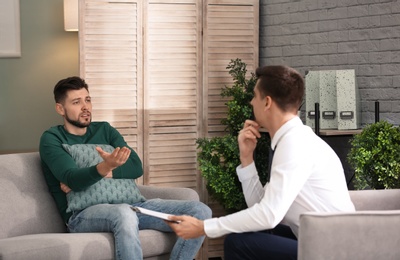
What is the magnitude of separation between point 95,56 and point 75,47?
1.27m

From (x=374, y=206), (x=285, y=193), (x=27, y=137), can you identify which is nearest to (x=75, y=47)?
(x=27, y=137)

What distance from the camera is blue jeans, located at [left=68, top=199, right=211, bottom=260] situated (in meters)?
3.56

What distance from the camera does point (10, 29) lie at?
6164mm

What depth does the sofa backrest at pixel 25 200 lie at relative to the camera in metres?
3.73

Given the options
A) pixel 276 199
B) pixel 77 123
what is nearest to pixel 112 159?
pixel 77 123

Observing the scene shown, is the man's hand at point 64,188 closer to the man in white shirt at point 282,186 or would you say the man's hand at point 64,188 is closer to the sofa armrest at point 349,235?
the man in white shirt at point 282,186

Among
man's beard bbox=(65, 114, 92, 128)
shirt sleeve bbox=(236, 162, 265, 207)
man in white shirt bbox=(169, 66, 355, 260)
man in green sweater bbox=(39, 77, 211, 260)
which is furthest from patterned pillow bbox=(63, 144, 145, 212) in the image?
man in white shirt bbox=(169, 66, 355, 260)

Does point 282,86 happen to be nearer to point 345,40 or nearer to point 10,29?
point 345,40

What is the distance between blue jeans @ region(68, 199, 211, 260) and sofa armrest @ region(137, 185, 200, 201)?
0.13 meters

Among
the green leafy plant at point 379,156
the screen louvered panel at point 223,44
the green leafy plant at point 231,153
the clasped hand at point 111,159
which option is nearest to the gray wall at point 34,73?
the screen louvered panel at point 223,44

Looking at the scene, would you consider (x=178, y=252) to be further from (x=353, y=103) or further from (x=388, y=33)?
(x=388, y=33)

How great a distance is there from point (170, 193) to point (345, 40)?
168 centimetres

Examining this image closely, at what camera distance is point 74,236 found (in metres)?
3.56

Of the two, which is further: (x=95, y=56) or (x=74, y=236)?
(x=95, y=56)
